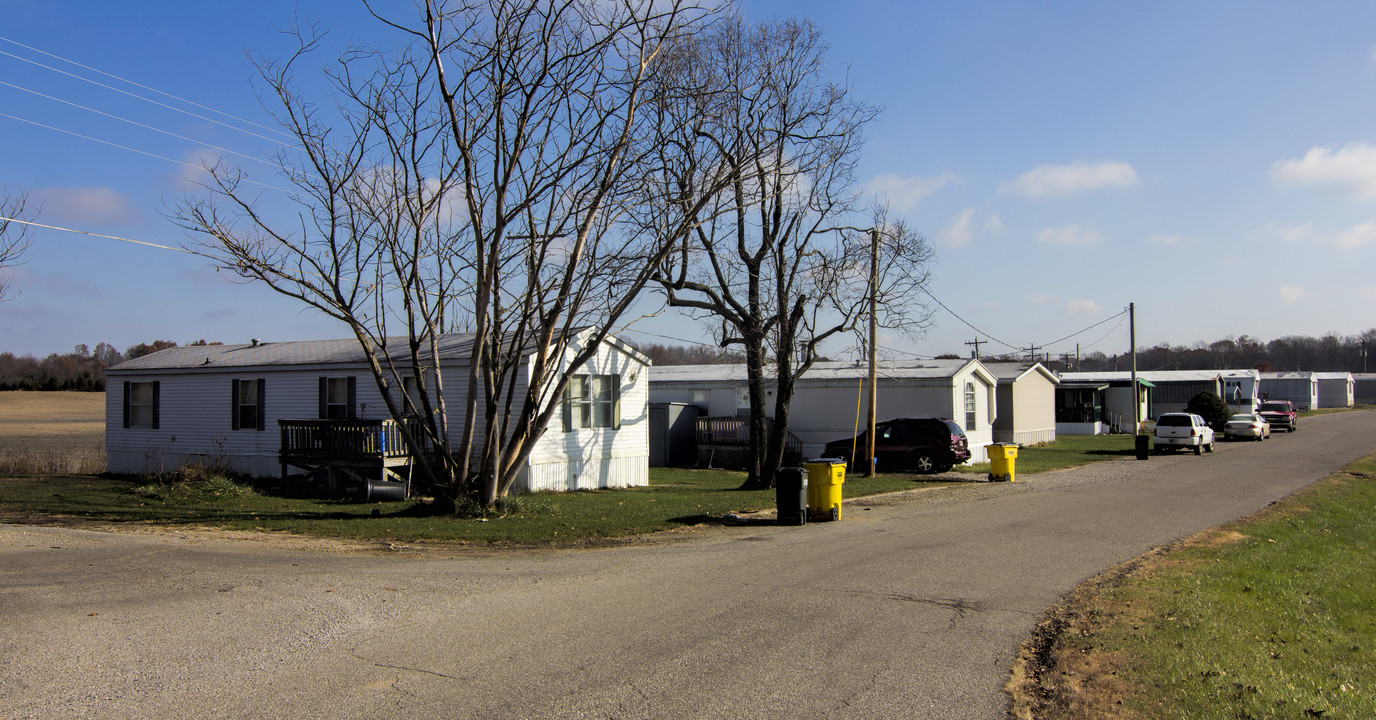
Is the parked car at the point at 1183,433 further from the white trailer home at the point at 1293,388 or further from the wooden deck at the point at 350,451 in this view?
the white trailer home at the point at 1293,388

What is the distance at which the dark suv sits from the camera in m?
27.5

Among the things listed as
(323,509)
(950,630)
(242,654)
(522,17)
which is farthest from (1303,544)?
(323,509)

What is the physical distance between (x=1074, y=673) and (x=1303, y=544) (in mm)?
8797

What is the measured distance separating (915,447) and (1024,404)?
50.7 ft

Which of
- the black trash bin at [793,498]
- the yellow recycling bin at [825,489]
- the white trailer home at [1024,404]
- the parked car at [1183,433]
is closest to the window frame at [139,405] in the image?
the black trash bin at [793,498]

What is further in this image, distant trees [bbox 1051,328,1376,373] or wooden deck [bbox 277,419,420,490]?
distant trees [bbox 1051,328,1376,373]

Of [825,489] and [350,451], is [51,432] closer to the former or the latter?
[350,451]

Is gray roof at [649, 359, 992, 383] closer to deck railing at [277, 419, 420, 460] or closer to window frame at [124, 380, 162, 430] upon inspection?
deck railing at [277, 419, 420, 460]

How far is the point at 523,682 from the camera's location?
591 cm

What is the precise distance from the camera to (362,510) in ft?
55.0

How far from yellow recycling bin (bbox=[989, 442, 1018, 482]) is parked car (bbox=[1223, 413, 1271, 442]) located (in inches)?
956

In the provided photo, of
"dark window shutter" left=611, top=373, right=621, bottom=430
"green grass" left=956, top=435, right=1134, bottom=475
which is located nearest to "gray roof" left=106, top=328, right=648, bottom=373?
"dark window shutter" left=611, top=373, right=621, bottom=430

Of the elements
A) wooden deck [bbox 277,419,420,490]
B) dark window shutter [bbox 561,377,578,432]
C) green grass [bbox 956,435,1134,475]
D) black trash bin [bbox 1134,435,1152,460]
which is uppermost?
dark window shutter [bbox 561,377,578,432]

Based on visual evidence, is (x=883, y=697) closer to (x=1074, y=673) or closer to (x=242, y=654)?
(x=1074, y=673)
